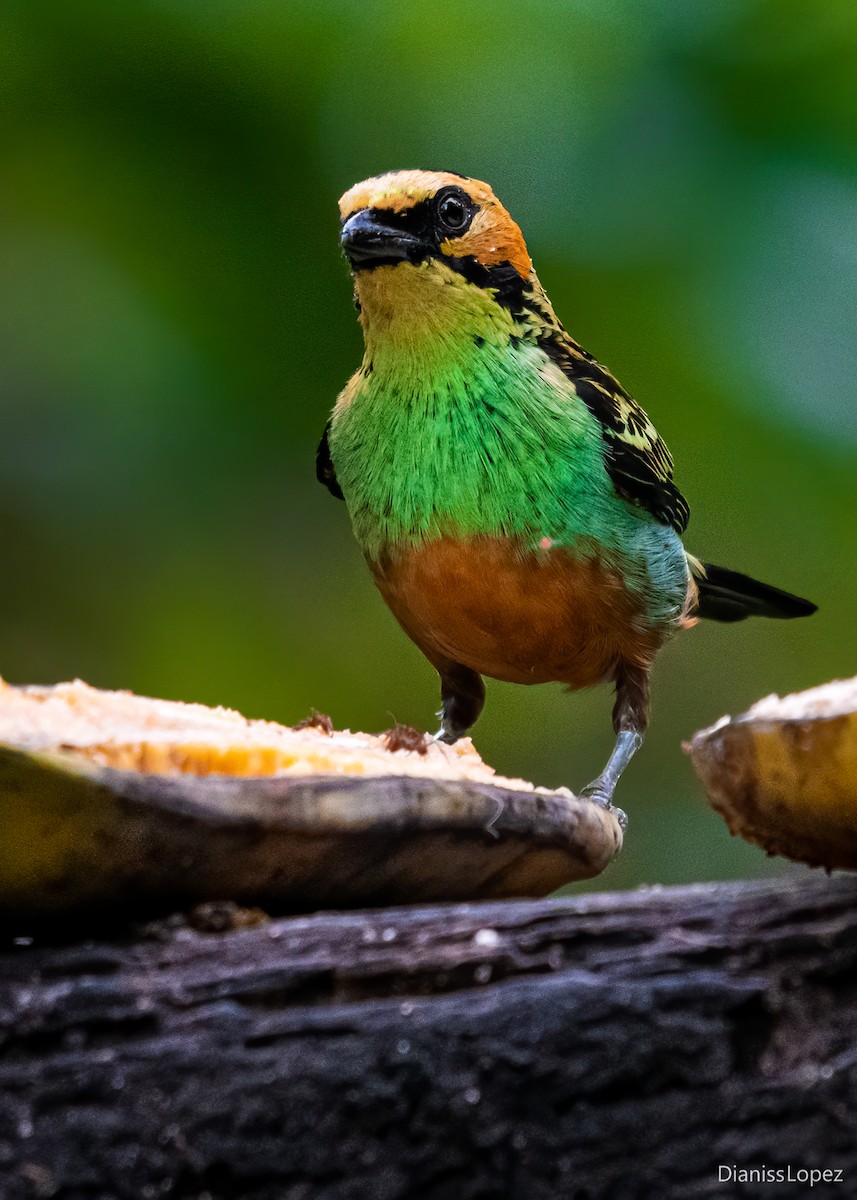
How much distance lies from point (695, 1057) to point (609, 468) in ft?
5.54

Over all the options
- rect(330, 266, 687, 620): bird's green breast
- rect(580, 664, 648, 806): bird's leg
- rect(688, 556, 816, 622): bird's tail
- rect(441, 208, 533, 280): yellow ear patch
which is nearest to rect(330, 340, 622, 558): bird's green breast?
rect(330, 266, 687, 620): bird's green breast

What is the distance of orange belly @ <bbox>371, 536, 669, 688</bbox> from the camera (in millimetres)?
2932

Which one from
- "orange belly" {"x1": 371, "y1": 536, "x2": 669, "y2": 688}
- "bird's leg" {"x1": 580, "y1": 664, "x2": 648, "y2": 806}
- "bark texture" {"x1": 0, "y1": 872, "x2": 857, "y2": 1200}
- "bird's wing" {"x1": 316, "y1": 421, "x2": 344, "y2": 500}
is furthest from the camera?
"bird's wing" {"x1": 316, "y1": 421, "x2": 344, "y2": 500}

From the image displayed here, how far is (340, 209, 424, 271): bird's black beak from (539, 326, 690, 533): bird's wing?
396 millimetres

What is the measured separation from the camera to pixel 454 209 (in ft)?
10.2

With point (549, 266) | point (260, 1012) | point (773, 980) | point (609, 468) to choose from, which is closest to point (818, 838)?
→ point (773, 980)

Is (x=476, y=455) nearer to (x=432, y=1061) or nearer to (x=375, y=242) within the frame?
(x=375, y=242)

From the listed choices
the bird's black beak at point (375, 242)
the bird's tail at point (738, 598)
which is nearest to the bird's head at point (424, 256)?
the bird's black beak at point (375, 242)

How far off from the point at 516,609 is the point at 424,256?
0.81 m

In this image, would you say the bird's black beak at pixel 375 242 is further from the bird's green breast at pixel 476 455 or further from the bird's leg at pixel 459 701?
the bird's leg at pixel 459 701

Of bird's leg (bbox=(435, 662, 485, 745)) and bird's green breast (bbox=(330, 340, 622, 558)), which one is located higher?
bird's green breast (bbox=(330, 340, 622, 558))

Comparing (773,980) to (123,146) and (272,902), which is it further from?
(123,146)

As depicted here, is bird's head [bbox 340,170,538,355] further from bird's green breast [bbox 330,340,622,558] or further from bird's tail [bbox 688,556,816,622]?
bird's tail [bbox 688,556,816,622]

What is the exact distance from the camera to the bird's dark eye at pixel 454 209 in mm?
3076
